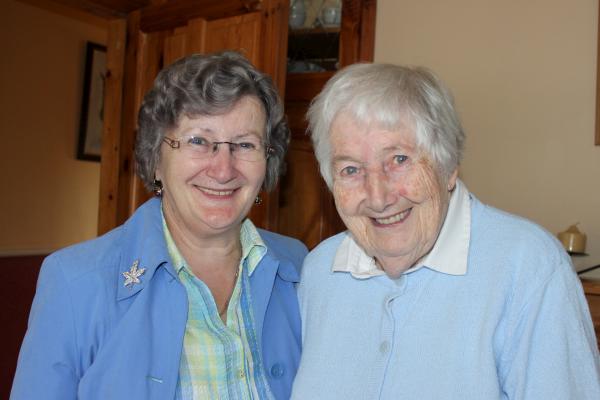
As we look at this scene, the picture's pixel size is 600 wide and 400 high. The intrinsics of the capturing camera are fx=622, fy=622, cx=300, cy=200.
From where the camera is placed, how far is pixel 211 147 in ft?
5.18

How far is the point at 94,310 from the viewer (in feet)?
4.63

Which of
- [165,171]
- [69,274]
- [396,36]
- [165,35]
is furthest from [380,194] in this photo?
[165,35]

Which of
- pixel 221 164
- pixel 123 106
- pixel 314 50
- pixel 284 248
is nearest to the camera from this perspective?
pixel 221 164

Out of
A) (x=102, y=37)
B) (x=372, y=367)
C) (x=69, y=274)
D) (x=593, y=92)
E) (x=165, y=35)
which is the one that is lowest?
(x=372, y=367)

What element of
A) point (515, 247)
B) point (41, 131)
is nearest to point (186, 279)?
point (515, 247)

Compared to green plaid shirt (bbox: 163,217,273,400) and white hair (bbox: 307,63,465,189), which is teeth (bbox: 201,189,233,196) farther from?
white hair (bbox: 307,63,465,189)

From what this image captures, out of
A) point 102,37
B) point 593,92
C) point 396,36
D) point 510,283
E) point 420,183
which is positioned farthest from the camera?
point 102,37

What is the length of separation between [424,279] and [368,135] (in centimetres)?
34

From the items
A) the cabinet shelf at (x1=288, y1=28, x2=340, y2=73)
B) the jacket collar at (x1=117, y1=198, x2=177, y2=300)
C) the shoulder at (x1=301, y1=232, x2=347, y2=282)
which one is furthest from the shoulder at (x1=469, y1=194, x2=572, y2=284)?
the cabinet shelf at (x1=288, y1=28, x2=340, y2=73)

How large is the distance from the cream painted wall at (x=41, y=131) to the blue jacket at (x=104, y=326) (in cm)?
398

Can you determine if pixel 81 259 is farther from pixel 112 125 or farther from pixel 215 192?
pixel 112 125

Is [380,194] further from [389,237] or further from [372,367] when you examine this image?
[372,367]

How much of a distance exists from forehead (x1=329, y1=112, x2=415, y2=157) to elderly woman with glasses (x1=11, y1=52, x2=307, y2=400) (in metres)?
0.31

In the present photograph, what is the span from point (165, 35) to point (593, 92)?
2154mm
